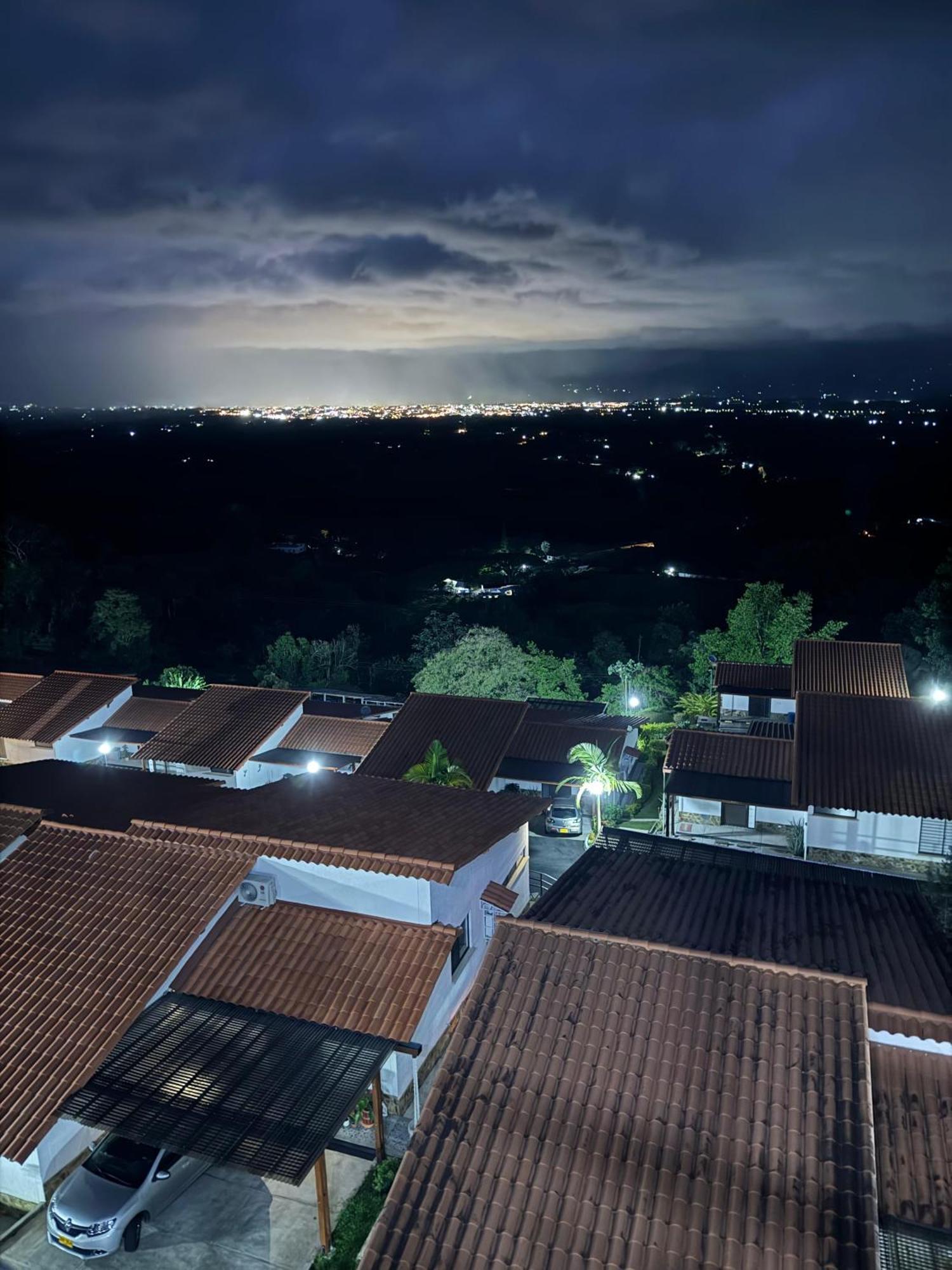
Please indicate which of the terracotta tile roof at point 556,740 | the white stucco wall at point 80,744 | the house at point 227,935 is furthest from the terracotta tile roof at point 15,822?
the white stucco wall at point 80,744

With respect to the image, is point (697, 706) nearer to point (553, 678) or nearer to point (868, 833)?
point (553, 678)

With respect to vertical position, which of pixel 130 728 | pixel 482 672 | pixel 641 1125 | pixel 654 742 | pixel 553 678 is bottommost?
pixel 553 678

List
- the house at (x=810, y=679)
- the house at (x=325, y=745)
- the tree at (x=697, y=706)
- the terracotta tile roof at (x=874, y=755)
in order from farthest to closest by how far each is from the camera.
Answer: the tree at (x=697, y=706), the house at (x=810, y=679), the house at (x=325, y=745), the terracotta tile roof at (x=874, y=755)

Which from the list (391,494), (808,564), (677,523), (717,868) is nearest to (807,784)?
(717,868)

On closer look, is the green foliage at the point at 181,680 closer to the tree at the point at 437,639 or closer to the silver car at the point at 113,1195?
the tree at the point at 437,639

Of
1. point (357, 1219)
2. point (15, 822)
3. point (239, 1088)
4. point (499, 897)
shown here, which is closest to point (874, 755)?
point (499, 897)

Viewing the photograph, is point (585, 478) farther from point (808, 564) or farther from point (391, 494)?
point (808, 564)

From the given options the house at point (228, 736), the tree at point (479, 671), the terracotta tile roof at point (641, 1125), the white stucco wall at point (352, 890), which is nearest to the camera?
the terracotta tile roof at point (641, 1125)

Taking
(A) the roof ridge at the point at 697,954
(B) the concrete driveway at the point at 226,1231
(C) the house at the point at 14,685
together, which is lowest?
(B) the concrete driveway at the point at 226,1231
